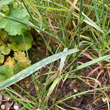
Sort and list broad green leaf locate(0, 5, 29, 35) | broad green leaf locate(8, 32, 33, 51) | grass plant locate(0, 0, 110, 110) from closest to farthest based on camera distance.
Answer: grass plant locate(0, 0, 110, 110), broad green leaf locate(0, 5, 29, 35), broad green leaf locate(8, 32, 33, 51)

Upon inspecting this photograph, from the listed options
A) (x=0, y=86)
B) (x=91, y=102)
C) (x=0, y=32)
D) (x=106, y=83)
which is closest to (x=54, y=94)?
(x=91, y=102)

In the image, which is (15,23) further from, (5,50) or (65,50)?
(65,50)

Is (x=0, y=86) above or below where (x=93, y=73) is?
above

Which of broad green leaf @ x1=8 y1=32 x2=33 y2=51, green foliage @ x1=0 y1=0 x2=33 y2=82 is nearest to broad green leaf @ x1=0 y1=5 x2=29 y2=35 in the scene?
green foliage @ x1=0 y1=0 x2=33 y2=82

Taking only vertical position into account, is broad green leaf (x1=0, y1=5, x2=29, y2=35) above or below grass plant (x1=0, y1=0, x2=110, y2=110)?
above

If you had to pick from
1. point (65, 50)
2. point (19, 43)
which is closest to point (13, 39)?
point (19, 43)

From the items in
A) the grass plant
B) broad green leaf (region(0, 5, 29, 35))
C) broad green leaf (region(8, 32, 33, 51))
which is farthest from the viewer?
broad green leaf (region(8, 32, 33, 51))

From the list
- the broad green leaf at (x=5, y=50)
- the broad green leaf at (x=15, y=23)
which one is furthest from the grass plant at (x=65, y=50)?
the broad green leaf at (x=5, y=50)

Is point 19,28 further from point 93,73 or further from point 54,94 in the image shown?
point 93,73

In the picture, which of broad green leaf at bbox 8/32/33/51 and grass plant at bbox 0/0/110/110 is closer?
grass plant at bbox 0/0/110/110

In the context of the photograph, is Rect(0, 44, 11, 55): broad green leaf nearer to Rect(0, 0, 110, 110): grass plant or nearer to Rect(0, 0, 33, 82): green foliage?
Rect(0, 0, 33, 82): green foliage

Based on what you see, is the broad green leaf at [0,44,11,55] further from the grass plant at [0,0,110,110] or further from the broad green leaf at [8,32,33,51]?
the grass plant at [0,0,110,110]
